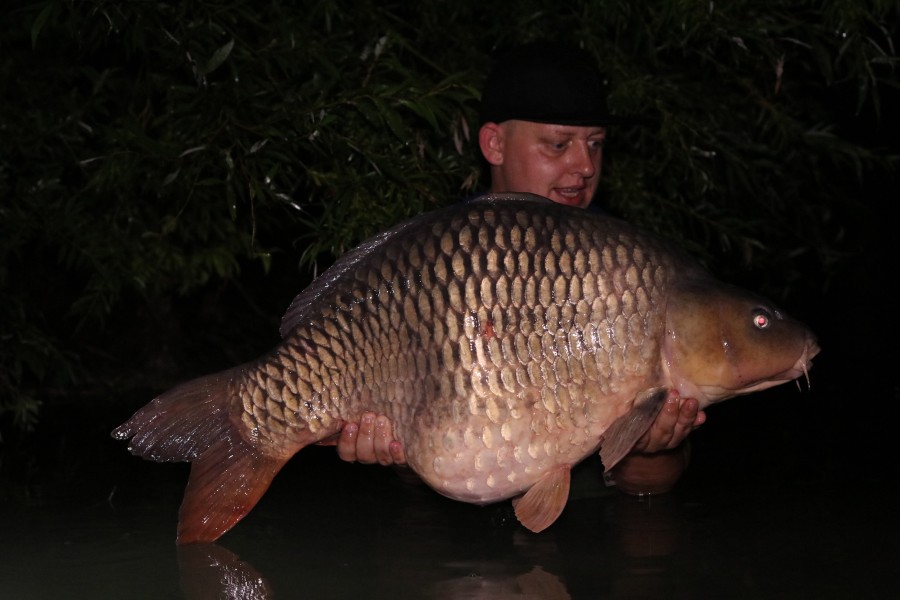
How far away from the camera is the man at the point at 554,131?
9.20 feet

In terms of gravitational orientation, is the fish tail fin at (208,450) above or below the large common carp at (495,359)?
below

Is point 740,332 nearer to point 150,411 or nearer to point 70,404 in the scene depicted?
point 150,411

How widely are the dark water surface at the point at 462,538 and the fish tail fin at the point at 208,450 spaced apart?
0.45 feet

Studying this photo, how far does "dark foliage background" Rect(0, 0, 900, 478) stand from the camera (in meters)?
3.14

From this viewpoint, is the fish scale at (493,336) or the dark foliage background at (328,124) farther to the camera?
the dark foliage background at (328,124)

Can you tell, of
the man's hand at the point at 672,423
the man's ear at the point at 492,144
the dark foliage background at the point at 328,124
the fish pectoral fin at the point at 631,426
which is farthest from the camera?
the dark foliage background at the point at 328,124

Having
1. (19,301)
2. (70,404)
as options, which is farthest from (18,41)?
(70,404)

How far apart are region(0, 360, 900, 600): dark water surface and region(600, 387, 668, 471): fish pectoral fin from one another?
279mm

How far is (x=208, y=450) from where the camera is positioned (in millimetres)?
2264

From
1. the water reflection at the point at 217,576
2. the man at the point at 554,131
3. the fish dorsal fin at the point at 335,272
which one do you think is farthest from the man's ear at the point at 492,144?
the water reflection at the point at 217,576

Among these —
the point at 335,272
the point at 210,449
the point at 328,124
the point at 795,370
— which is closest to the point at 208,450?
the point at 210,449

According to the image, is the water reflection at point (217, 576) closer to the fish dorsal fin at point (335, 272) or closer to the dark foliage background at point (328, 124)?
→ the fish dorsal fin at point (335, 272)

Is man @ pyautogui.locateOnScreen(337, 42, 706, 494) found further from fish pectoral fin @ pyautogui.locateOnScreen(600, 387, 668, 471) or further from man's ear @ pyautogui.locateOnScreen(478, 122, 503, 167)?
fish pectoral fin @ pyautogui.locateOnScreen(600, 387, 668, 471)

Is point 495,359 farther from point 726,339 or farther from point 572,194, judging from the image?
point 572,194
